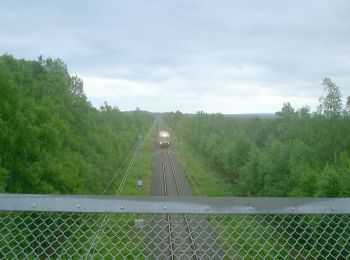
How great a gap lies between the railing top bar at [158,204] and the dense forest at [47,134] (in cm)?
1204

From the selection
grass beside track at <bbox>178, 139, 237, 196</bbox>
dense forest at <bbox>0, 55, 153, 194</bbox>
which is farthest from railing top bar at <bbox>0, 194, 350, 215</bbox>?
grass beside track at <bbox>178, 139, 237, 196</bbox>

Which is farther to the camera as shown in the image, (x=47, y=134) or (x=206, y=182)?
(x=206, y=182)

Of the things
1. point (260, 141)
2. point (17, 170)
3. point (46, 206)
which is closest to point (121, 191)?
point (17, 170)

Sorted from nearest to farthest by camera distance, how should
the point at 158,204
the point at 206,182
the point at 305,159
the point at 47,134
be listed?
the point at 158,204
the point at 47,134
the point at 305,159
the point at 206,182

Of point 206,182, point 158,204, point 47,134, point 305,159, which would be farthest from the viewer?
point 206,182

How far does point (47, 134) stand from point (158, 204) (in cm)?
1702

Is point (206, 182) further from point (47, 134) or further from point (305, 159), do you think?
point (47, 134)

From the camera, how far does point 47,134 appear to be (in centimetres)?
1864

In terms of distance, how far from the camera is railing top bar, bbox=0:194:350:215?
240cm

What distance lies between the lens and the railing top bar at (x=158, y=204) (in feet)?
7.87

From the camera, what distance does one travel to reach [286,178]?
23.9 meters

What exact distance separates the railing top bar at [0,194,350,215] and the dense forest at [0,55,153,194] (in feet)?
39.5

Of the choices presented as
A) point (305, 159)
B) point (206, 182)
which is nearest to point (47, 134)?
point (305, 159)

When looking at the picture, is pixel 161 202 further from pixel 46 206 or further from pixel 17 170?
pixel 17 170
